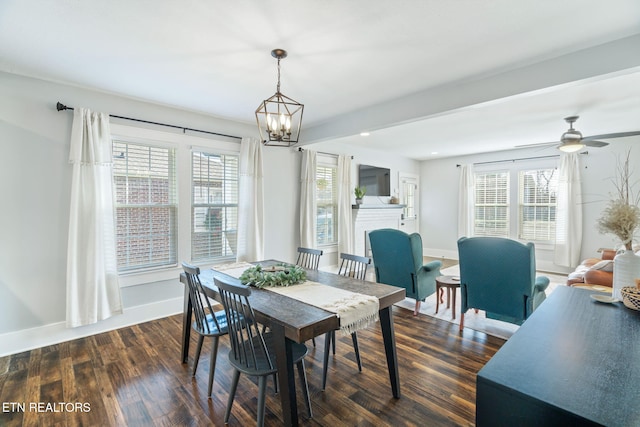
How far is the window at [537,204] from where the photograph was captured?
621cm

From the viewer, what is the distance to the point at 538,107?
3.71 meters

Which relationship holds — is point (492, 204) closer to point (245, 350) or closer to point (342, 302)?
point (342, 302)

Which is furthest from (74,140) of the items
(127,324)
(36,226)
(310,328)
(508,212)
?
(508,212)

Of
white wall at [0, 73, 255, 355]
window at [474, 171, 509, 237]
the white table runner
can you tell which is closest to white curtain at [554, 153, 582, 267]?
window at [474, 171, 509, 237]

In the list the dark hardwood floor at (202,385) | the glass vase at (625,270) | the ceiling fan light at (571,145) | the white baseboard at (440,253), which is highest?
the ceiling fan light at (571,145)

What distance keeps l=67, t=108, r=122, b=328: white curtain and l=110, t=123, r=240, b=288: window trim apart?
322 mm

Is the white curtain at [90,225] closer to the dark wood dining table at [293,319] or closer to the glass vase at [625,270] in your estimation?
the dark wood dining table at [293,319]

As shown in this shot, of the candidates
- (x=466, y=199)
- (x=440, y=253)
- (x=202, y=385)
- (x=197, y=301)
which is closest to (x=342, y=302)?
(x=197, y=301)

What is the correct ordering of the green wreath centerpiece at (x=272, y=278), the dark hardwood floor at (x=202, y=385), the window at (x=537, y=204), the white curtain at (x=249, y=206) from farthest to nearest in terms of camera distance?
the window at (x=537, y=204) < the white curtain at (x=249, y=206) < the green wreath centerpiece at (x=272, y=278) < the dark hardwood floor at (x=202, y=385)

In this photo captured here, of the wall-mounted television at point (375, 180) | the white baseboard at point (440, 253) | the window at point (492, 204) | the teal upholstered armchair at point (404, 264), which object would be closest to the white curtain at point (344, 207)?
the wall-mounted television at point (375, 180)

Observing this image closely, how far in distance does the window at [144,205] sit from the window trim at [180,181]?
0.06 m

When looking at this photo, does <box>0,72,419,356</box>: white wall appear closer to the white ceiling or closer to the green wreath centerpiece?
the white ceiling

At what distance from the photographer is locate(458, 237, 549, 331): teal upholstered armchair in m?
2.74

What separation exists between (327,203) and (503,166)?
4311mm
